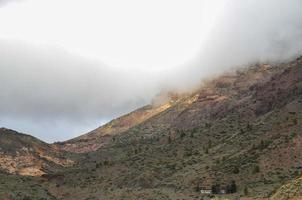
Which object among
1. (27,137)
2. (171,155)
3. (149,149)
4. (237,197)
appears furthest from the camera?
(27,137)

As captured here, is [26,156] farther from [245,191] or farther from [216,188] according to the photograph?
[245,191]

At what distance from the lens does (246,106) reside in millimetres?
165875

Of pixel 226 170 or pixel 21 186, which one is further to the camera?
pixel 21 186

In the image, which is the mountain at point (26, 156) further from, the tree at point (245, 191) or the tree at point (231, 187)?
the tree at point (245, 191)

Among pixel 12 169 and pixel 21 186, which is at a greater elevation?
pixel 12 169

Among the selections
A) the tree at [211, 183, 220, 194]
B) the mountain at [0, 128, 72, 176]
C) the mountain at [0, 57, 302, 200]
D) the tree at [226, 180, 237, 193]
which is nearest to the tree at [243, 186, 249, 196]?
the mountain at [0, 57, 302, 200]

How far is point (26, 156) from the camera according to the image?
6718 inches

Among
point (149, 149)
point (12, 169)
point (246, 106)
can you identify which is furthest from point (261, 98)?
point (12, 169)

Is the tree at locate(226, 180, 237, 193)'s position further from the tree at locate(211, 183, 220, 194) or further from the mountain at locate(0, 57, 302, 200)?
the tree at locate(211, 183, 220, 194)

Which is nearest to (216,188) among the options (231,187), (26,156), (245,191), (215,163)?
(231,187)

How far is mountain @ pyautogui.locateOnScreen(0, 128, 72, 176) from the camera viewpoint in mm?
161125

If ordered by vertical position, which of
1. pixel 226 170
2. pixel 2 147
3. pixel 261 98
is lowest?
pixel 226 170

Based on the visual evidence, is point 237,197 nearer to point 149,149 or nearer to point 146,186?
point 146,186

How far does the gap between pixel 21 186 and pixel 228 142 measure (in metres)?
47.3
